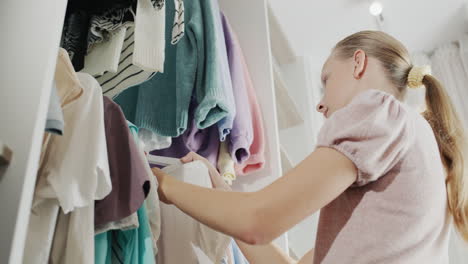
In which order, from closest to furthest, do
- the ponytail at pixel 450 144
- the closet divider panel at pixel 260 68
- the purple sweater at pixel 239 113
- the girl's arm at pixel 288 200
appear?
the girl's arm at pixel 288 200 < the ponytail at pixel 450 144 < the purple sweater at pixel 239 113 < the closet divider panel at pixel 260 68

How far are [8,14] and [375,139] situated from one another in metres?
0.56

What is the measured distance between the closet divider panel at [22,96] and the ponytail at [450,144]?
0.73 meters

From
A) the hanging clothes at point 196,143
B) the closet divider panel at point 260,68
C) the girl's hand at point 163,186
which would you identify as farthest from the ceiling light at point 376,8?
the girl's hand at point 163,186

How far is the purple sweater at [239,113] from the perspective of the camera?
4.62ft

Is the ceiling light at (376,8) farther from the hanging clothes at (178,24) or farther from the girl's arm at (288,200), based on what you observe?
the girl's arm at (288,200)

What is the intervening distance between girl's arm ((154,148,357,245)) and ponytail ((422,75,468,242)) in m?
0.25

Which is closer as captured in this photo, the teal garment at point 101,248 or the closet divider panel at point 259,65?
the teal garment at point 101,248

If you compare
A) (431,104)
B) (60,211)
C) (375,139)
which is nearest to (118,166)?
(60,211)

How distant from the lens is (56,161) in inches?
27.7

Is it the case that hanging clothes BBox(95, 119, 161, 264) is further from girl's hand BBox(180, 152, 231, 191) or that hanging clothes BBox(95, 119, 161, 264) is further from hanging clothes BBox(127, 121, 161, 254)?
girl's hand BBox(180, 152, 231, 191)

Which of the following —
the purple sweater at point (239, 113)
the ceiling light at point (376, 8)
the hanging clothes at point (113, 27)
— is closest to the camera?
the hanging clothes at point (113, 27)

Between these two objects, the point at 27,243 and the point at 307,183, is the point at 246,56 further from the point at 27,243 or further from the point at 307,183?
the point at 27,243

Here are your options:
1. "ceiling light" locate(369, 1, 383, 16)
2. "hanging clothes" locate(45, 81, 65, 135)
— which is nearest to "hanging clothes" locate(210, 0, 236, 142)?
"hanging clothes" locate(45, 81, 65, 135)

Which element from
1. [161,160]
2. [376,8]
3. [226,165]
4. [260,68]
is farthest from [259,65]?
[376,8]
